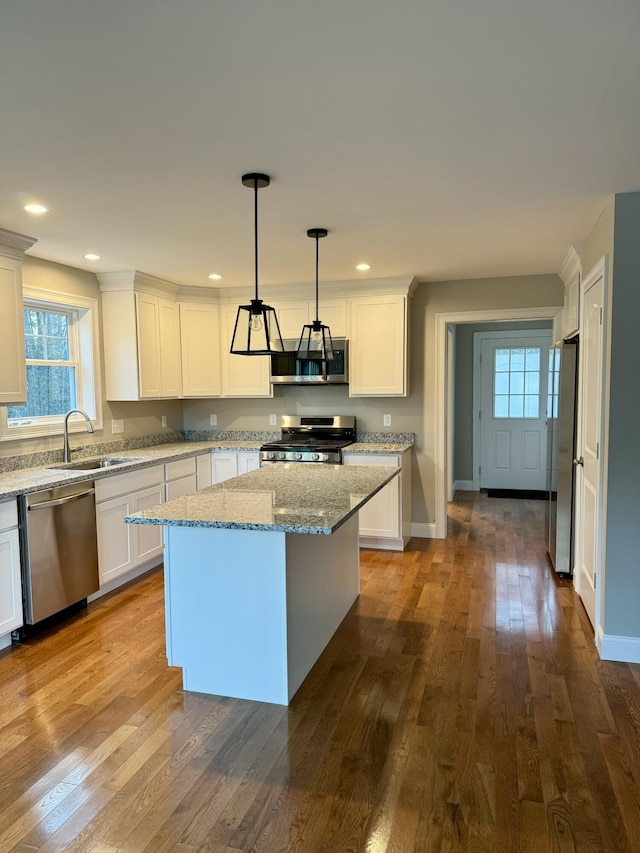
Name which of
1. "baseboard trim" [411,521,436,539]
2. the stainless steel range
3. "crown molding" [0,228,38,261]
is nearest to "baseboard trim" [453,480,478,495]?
"baseboard trim" [411,521,436,539]

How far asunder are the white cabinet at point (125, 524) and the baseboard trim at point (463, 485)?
4.36 m

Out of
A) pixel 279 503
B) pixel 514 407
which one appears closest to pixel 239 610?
pixel 279 503

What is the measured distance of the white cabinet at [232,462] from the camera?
5078 millimetres

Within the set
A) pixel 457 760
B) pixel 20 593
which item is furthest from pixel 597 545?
pixel 20 593

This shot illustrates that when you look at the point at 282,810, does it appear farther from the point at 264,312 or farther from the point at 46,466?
the point at 46,466

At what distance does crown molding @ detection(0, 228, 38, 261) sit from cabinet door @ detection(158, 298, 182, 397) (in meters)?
1.55

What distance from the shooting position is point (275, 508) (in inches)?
94.6

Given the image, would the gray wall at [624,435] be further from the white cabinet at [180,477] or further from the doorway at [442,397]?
the white cabinet at [180,477]

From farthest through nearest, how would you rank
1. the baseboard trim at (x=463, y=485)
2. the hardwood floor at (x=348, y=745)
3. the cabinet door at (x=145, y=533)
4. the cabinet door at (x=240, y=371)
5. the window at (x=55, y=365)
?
the baseboard trim at (x=463, y=485), the cabinet door at (x=240, y=371), the cabinet door at (x=145, y=533), the window at (x=55, y=365), the hardwood floor at (x=348, y=745)

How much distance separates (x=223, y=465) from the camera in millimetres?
5133

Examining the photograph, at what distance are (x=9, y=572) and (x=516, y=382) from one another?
606 centimetres

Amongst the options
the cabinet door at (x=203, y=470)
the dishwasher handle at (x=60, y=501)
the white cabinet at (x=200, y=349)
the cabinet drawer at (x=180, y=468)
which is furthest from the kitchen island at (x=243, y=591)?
the white cabinet at (x=200, y=349)

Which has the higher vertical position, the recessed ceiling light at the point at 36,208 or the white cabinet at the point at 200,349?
the recessed ceiling light at the point at 36,208

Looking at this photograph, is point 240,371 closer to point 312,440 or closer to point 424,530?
point 312,440
